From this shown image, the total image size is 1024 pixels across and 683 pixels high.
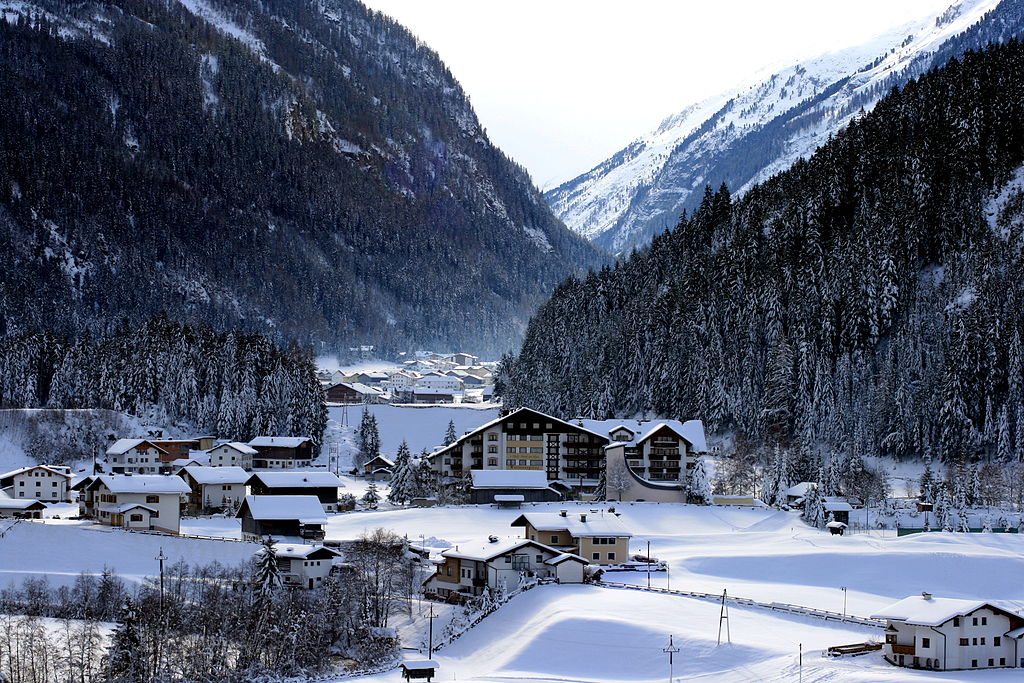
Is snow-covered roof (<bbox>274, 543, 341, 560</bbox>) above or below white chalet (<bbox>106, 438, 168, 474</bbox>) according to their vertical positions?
below

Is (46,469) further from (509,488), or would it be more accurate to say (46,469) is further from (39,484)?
(509,488)

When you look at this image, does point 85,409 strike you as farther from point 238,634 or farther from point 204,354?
point 238,634

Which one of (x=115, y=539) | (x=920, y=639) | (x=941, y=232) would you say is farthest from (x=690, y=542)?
(x=941, y=232)

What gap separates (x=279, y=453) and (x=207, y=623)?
65189 mm

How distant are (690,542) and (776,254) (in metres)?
59.2

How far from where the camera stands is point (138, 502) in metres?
89.3

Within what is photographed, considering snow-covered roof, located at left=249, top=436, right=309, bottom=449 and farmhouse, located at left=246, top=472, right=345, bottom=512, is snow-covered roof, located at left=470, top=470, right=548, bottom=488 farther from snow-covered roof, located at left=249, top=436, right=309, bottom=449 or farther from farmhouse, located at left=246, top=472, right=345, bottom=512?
snow-covered roof, located at left=249, top=436, right=309, bottom=449

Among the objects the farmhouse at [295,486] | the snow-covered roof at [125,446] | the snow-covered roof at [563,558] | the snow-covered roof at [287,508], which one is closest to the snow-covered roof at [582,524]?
the snow-covered roof at [563,558]

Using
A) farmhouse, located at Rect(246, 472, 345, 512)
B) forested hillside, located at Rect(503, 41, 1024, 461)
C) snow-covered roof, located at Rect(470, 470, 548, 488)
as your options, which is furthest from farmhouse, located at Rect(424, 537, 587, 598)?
forested hillside, located at Rect(503, 41, 1024, 461)

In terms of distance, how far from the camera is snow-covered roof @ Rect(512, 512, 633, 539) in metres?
78.4

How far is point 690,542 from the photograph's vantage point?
3386 inches

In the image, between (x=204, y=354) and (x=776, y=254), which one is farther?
(x=204, y=354)

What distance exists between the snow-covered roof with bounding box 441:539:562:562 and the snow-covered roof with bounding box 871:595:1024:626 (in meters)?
21.4

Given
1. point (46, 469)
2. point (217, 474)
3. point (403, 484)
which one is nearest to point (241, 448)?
point (217, 474)
